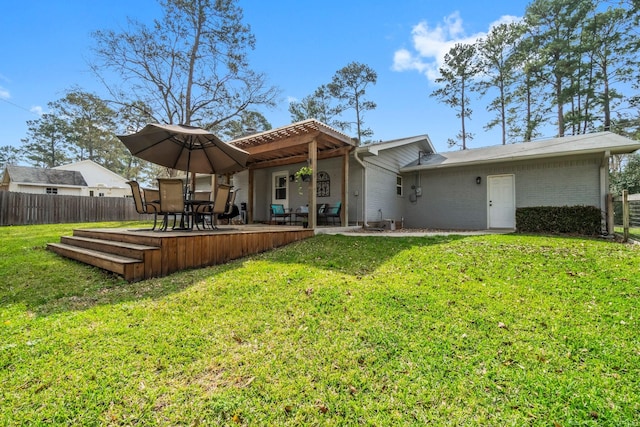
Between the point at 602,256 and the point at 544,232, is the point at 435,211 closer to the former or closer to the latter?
the point at 544,232

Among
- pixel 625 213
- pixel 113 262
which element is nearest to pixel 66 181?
pixel 113 262

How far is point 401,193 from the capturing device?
1185cm

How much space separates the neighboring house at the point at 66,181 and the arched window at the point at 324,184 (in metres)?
23.5

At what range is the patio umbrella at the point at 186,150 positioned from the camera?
5.63 meters

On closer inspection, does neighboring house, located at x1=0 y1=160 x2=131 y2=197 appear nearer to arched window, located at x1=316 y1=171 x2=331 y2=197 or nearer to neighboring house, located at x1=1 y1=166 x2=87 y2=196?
neighboring house, located at x1=1 y1=166 x2=87 y2=196

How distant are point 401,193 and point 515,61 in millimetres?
14802

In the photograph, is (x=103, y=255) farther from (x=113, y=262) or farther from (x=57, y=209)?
(x=57, y=209)

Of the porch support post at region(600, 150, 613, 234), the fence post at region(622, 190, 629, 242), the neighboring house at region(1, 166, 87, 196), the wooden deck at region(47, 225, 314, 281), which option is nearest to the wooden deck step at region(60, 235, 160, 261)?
the wooden deck at region(47, 225, 314, 281)

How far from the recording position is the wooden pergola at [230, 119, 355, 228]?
7.42 m

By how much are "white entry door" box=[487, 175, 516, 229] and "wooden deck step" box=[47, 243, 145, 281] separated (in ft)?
34.4

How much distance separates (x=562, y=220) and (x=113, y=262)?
31.9ft

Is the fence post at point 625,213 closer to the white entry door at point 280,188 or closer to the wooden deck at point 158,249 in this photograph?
the wooden deck at point 158,249

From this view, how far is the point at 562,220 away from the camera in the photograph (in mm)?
7305

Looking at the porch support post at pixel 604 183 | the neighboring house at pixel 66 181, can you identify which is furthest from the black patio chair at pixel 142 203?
the neighboring house at pixel 66 181
